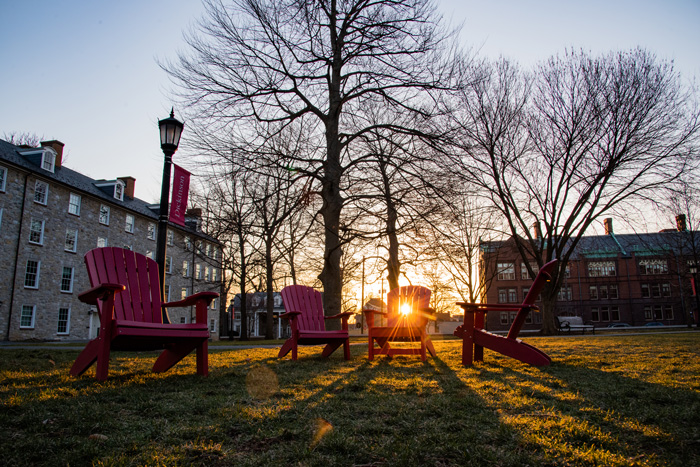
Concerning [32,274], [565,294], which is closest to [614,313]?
[565,294]

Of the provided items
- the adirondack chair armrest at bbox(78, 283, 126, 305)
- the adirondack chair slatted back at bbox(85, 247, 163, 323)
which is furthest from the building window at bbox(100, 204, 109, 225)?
the adirondack chair armrest at bbox(78, 283, 126, 305)

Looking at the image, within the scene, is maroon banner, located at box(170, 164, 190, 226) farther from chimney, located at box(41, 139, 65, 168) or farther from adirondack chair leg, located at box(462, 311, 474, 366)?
chimney, located at box(41, 139, 65, 168)

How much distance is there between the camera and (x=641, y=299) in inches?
1973

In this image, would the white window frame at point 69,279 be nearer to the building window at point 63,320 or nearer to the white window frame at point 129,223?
the building window at point 63,320

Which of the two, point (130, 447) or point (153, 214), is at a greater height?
point (153, 214)

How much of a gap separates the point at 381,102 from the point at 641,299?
166 feet

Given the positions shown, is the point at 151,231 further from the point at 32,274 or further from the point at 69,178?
the point at 32,274

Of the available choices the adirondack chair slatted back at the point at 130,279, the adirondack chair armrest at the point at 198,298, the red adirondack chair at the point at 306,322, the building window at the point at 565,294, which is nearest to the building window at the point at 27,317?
the red adirondack chair at the point at 306,322

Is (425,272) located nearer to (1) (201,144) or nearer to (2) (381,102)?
(2) (381,102)

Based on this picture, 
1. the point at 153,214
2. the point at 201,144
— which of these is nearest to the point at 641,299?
the point at 153,214

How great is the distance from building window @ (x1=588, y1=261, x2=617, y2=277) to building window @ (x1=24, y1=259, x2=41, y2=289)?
2038 inches

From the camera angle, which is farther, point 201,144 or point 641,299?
point 641,299

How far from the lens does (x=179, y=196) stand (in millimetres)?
7363

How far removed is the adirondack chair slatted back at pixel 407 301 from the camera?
24.0 ft
